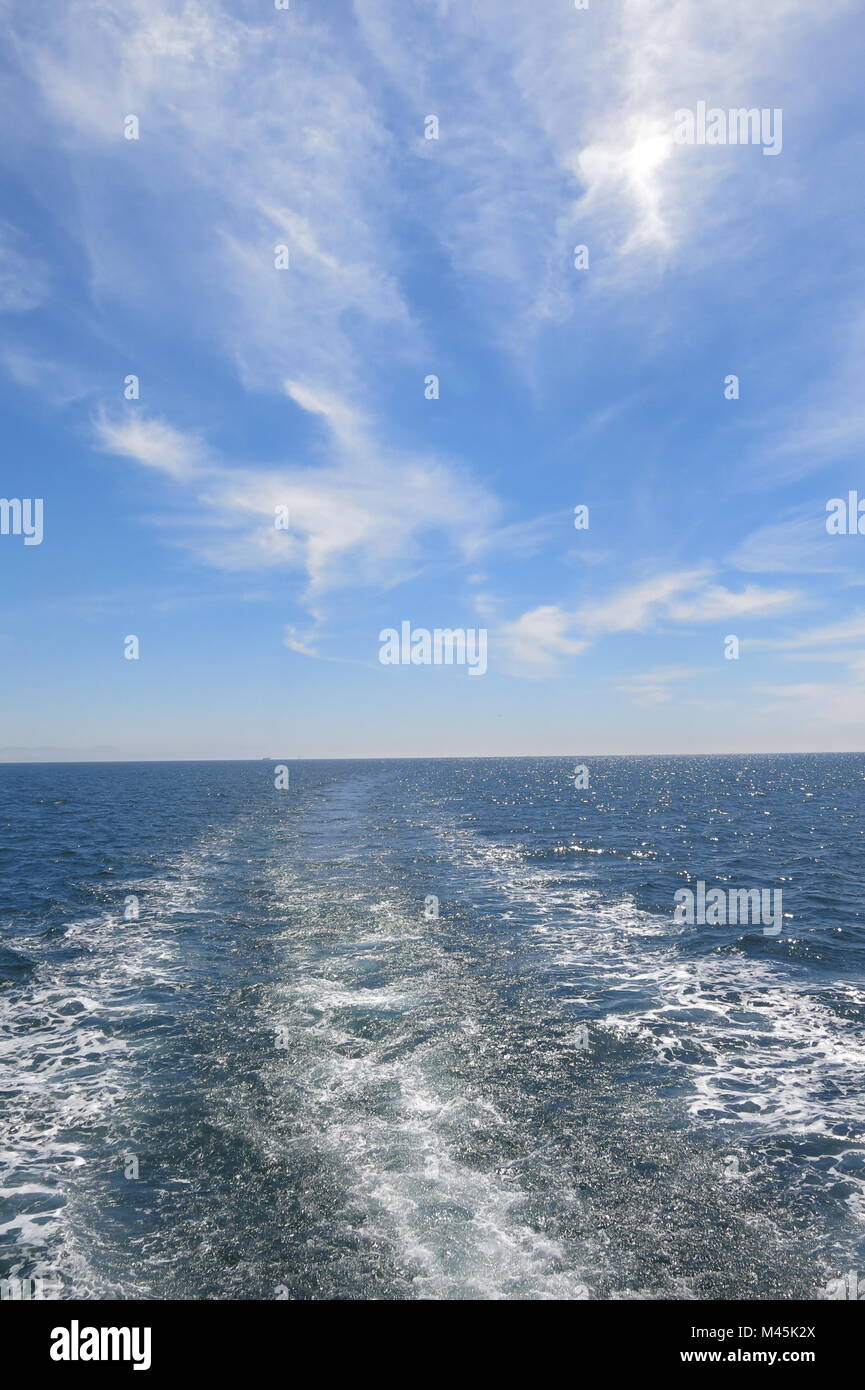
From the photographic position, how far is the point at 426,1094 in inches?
571

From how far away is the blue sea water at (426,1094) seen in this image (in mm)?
9812

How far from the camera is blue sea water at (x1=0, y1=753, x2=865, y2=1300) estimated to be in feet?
32.2

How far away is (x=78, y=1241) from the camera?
10.2 m
